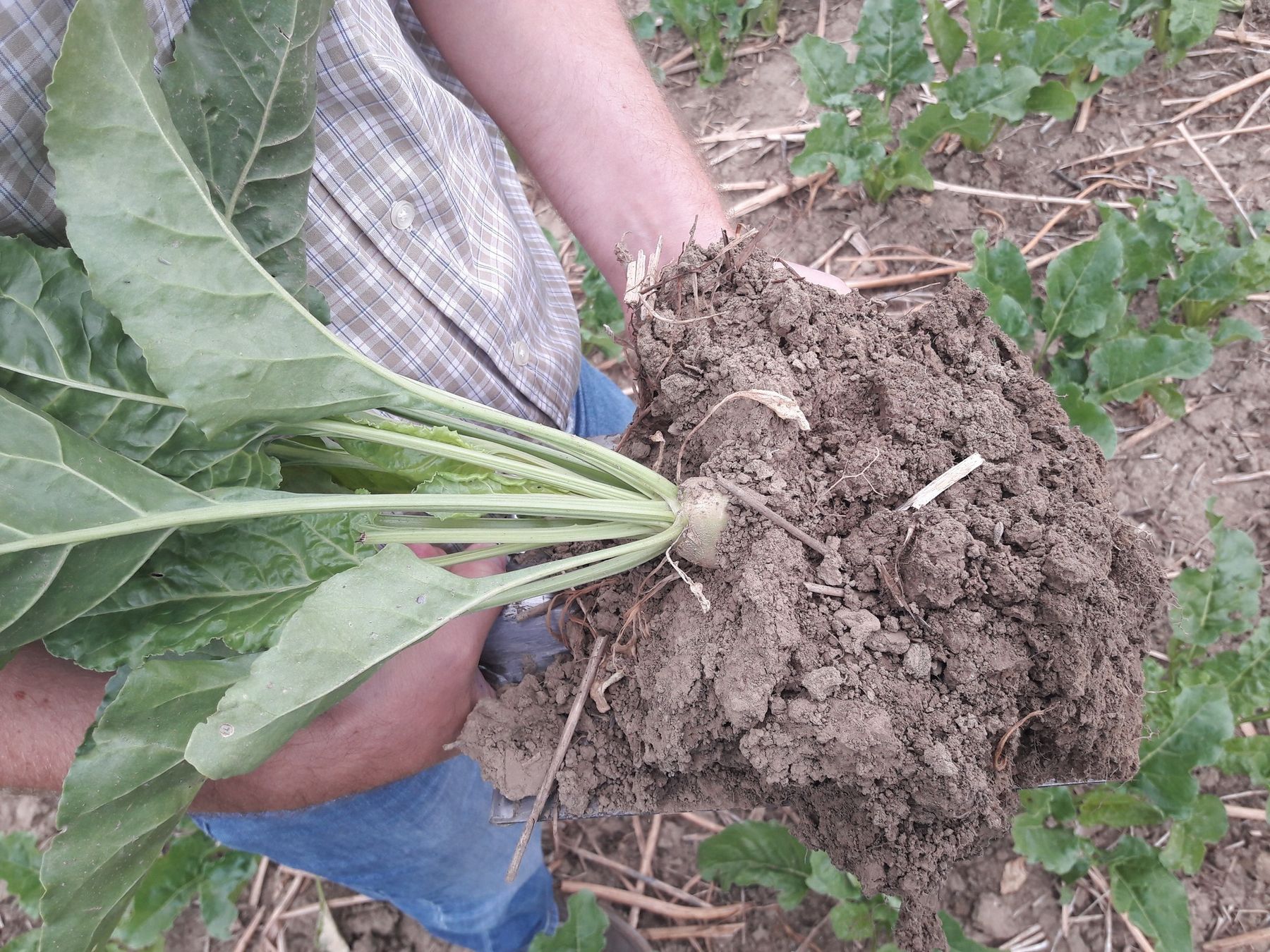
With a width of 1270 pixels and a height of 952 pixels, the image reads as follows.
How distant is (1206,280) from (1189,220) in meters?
0.19

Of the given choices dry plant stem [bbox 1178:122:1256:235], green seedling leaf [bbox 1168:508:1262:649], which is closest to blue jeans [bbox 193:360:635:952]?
green seedling leaf [bbox 1168:508:1262:649]

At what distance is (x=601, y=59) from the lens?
1.75 metres

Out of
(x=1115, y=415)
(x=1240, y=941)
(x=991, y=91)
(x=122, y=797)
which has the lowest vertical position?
(x=1240, y=941)

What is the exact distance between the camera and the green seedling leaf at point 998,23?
2.76m

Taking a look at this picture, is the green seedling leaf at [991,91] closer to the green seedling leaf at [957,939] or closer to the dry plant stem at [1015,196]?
the dry plant stem at [1015,196]

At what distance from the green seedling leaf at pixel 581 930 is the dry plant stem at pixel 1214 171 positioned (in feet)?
8.45

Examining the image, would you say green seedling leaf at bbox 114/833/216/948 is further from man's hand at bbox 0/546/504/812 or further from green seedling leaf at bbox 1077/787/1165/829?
green seedling leaf at bbox 1077/787/1165/829

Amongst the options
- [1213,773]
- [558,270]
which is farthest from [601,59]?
[1213,773]

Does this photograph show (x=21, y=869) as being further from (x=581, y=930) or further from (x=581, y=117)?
(x=581, y=117)

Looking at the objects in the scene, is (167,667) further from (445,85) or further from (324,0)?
(445,85)

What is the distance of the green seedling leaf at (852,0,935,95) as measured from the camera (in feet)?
9.20

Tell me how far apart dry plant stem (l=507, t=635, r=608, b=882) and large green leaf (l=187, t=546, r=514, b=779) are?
0.24 meters

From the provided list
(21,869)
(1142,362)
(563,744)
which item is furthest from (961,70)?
(21,869)

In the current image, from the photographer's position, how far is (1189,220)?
2.46 meters
